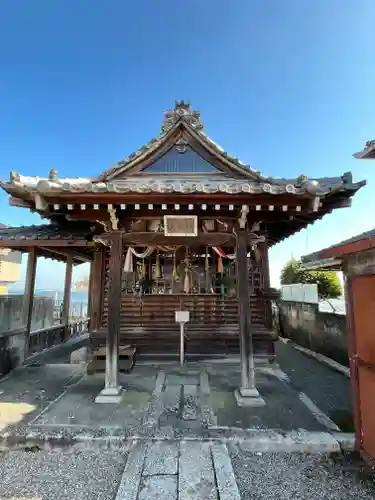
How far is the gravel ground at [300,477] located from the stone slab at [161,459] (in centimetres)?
73

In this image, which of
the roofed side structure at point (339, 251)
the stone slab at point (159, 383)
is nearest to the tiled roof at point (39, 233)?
the stone slab at point (159, 383)

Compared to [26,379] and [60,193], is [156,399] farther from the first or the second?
[60,193]

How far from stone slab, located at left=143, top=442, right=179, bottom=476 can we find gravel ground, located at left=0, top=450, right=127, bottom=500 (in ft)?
1.07

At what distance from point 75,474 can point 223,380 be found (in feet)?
11.4

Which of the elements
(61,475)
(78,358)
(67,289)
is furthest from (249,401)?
(67,289)

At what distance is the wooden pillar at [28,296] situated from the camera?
7219mm

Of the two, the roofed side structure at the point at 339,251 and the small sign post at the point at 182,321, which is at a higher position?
the roofed side structure at the point at 339,251

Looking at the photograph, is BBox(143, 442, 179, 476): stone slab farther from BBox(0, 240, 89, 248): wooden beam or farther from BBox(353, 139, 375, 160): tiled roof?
BBox(353, 139, 375, 160): tiled roof

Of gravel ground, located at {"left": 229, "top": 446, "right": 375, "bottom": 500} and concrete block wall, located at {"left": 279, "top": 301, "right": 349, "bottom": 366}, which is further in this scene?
concrete block wall, located at {"left": 279, "top": 301, "right": 349, "bottom": 366}

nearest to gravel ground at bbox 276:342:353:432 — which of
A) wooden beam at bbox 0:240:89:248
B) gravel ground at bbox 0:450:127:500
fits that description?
gravel ground at bbox 0:450:127:500

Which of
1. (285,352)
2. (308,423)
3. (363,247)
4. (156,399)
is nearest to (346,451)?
(308,423)

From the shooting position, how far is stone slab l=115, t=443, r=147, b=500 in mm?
2701

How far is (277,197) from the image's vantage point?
15.0 feet

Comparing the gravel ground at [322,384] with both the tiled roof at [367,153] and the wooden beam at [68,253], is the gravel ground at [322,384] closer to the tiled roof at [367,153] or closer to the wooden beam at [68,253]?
the tiled roof at [367,153]
